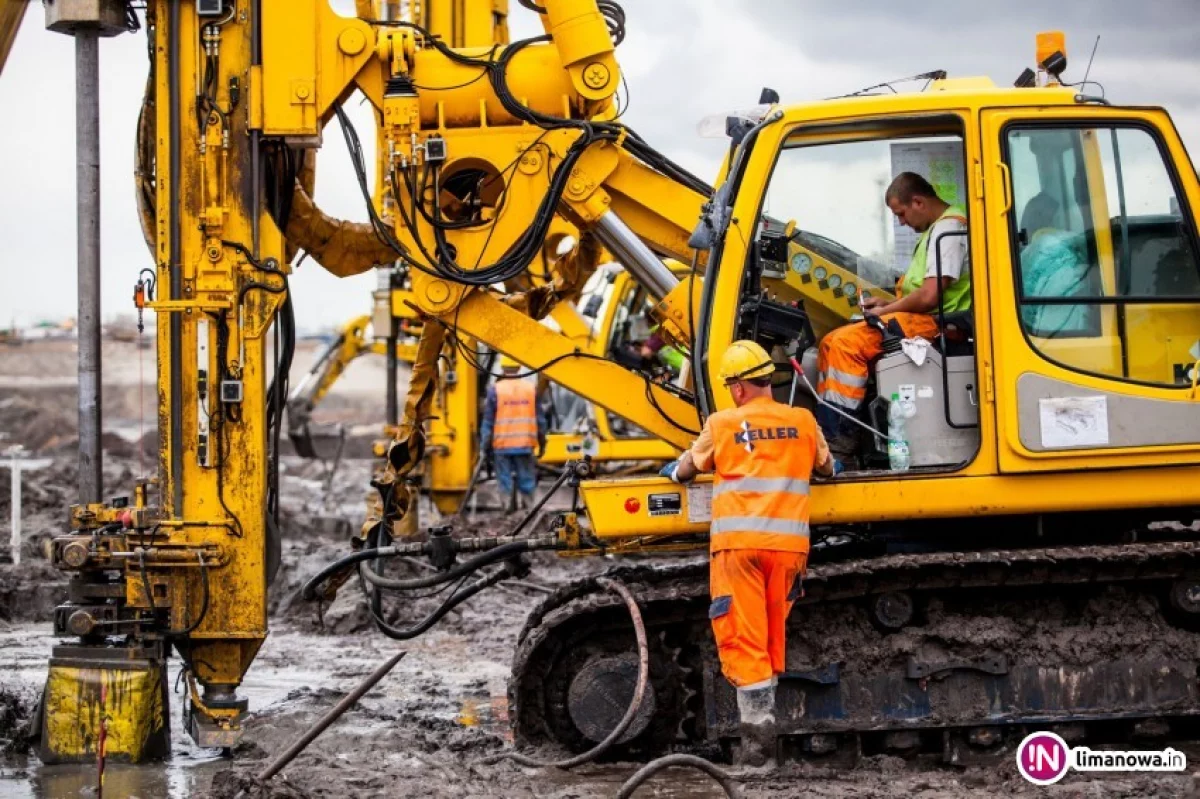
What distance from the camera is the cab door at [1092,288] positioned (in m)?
7.33

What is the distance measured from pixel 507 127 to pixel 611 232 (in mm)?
719

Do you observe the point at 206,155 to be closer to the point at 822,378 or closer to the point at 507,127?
the point at 507,127

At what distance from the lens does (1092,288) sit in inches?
293

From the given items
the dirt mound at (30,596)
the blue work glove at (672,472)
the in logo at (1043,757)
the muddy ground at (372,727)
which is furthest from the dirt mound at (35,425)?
the in logo at (1043,757)

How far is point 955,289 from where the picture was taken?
7.60 meters

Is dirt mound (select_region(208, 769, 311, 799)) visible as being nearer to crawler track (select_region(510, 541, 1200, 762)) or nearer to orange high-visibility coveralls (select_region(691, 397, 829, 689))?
crawler track (select_region(510, 541, 1200, 762))

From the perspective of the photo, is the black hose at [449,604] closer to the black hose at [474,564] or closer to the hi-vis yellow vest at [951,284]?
the black hose at [474,564]

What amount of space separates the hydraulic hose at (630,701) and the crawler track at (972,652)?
11 centimetres

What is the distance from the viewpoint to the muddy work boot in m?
7.29

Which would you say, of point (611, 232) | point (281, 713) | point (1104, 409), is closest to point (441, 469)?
point (281, 713)

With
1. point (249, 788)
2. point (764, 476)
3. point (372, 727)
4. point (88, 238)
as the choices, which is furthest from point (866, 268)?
point (88, 238)

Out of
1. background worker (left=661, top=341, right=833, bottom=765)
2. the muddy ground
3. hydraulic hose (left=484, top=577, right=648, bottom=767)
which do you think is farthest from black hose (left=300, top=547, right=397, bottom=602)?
background worker (left=661, top=341, right=833, bottom=765)

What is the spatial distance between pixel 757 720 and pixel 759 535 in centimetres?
81

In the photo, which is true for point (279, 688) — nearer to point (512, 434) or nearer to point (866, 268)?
point (866, 268)
